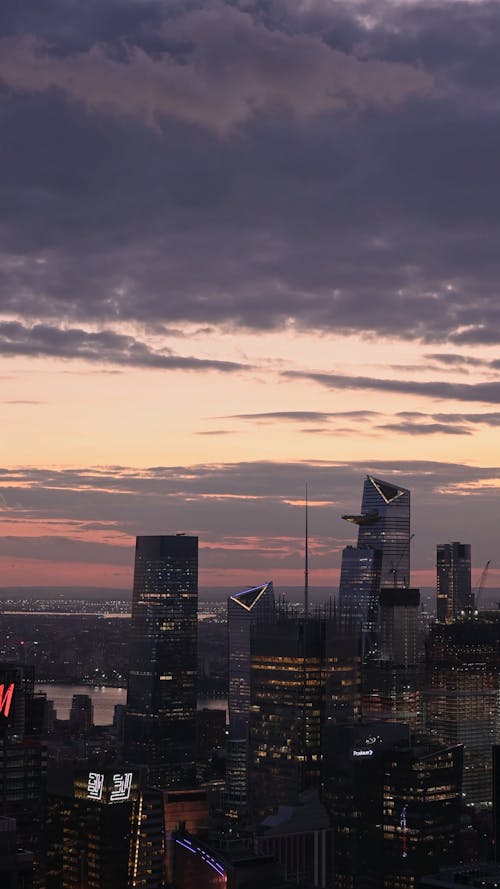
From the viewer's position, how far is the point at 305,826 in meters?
106

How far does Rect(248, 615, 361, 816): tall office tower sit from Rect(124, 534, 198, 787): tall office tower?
865 inches

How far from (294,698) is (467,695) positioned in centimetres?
5142

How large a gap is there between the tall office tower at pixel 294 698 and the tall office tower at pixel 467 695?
67.1 feet

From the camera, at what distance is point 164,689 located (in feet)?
610

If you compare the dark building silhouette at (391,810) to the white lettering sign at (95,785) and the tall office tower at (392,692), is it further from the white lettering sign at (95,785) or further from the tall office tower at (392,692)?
the tall office tower at (392,692)

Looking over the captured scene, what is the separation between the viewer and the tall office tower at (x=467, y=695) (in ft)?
550

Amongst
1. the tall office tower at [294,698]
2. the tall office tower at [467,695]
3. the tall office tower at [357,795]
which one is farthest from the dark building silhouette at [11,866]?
the tall office tower at [467,695]

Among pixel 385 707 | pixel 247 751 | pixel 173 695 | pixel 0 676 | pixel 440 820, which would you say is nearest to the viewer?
pixel 0 676

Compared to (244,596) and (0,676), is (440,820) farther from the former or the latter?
(244,596)

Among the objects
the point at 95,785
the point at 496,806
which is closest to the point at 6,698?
the point at 95,785

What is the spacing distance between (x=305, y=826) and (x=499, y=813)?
15.2m

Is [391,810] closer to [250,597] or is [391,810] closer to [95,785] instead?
[95,785]

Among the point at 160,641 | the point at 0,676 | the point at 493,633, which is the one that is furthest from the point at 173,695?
the point at 0,676

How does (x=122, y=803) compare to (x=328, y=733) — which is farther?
(x=328, y=733)
